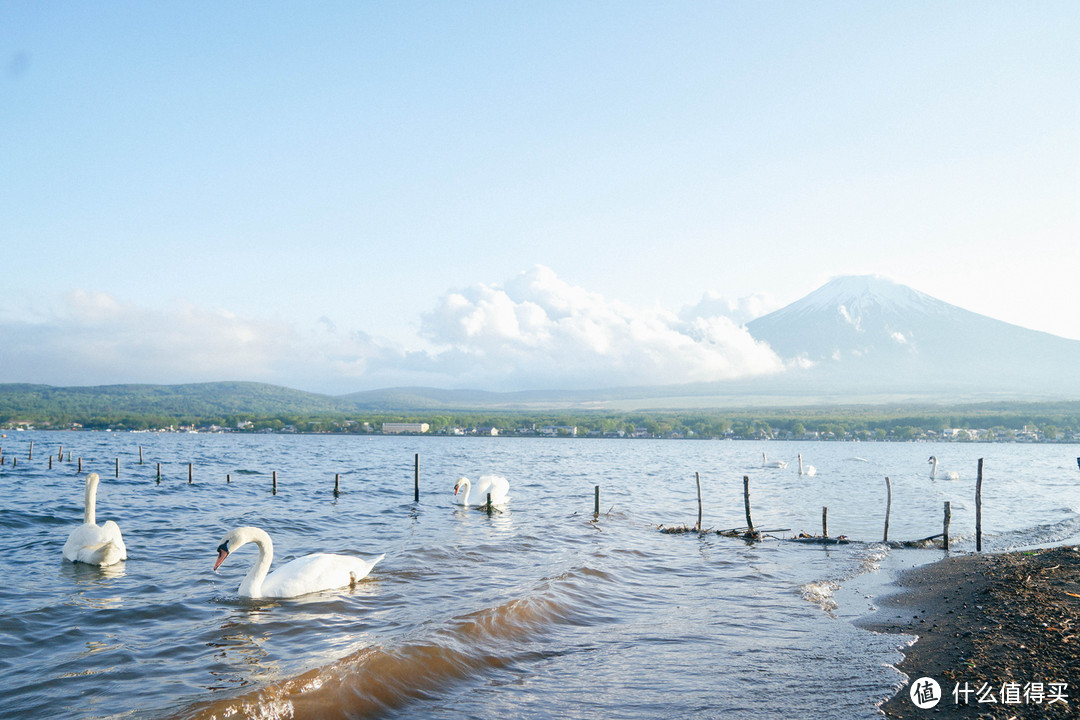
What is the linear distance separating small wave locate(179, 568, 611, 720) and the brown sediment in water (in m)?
5.34

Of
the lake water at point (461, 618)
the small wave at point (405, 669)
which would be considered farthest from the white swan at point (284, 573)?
the small wave at point (405, 669)

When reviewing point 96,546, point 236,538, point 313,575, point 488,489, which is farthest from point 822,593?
point 488,489

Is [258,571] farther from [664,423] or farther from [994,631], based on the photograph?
[664,423]

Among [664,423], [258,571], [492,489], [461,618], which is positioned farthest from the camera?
[664,423]

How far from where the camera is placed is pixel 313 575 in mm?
12641

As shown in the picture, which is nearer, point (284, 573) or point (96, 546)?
point (284, 573)

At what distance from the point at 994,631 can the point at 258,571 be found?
1239 centimetres

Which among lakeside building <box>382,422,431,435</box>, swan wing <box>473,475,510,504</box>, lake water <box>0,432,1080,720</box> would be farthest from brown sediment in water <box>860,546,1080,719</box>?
lakeside building <box>382,422,431,435</box>

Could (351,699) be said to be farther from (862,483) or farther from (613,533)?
(862,483)

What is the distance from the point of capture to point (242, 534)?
1266cm

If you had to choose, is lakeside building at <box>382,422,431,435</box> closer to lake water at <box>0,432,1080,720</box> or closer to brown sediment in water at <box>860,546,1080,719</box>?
lake water at <box>0,432,1080,720</box>

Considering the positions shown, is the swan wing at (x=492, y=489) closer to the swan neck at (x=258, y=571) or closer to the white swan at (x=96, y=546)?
the white swan at (x=96, y=546)

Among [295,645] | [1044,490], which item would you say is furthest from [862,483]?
[295,645]

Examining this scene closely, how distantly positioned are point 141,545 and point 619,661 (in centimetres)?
1426
